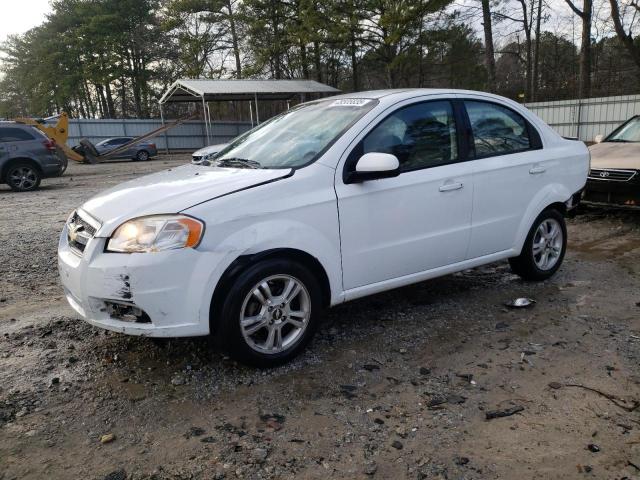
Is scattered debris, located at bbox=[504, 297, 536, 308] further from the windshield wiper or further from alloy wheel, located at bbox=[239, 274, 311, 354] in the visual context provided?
the windshield wiper

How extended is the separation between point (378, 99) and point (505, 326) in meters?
1.96

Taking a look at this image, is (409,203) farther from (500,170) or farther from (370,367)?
(370,367)

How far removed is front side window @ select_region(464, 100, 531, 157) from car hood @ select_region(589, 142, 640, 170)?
324cm

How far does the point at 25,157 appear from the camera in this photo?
44.1 feet

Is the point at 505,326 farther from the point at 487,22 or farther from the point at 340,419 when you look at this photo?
the point at 487,22

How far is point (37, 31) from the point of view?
4097 cm

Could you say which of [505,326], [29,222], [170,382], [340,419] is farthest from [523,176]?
[29,222]

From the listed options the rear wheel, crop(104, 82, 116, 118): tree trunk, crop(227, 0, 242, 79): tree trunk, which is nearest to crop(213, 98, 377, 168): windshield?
the rear wheel

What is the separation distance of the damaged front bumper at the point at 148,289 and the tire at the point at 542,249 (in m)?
3.05

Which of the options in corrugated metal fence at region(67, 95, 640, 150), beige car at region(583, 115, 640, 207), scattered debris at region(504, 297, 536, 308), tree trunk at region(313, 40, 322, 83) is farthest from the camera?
tree trunk at region(313, 40, 322, 83)

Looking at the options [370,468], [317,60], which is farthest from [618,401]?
[317,60]

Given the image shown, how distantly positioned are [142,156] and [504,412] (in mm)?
27302

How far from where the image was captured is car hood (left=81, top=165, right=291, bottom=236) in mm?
3020

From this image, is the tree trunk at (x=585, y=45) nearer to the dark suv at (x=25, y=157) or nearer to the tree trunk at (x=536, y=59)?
the tree trunk at (x=536, y=59)
